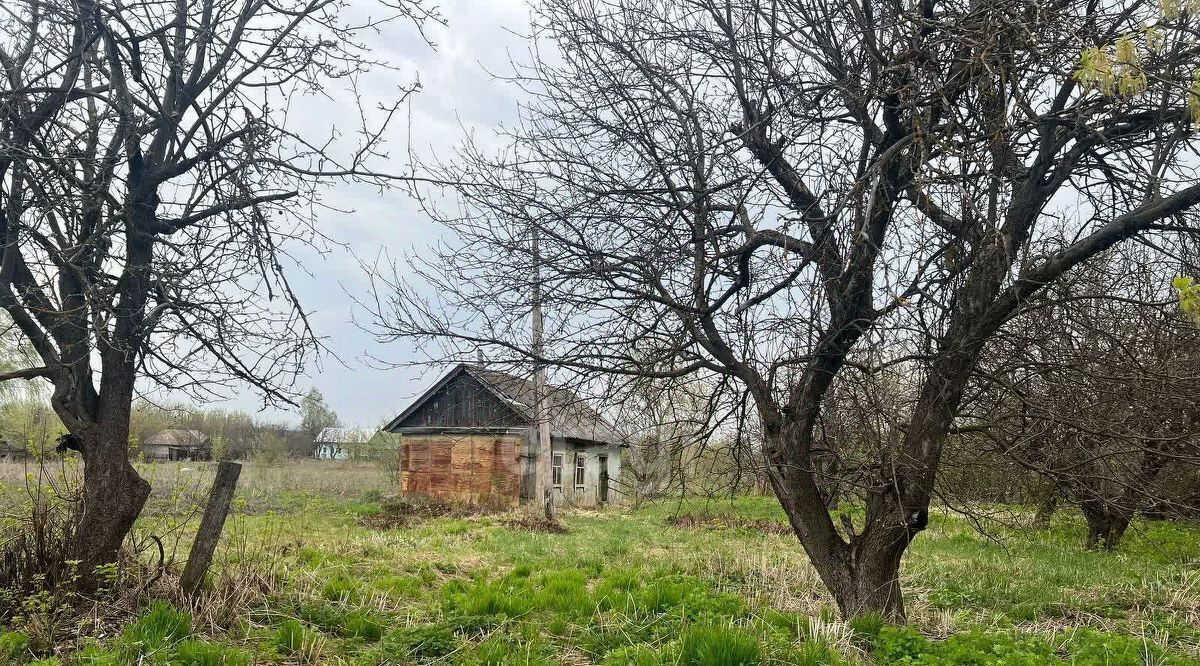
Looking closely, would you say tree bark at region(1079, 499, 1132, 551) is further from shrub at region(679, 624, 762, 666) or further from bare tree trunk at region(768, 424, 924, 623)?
shrub at region(679, 624, 762, 666)

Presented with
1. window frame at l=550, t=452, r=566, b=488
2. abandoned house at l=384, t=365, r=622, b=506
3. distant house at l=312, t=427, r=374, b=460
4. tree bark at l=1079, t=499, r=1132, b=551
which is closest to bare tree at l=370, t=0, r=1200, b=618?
tree bark at l=1079, t=499, r=1132, b=551

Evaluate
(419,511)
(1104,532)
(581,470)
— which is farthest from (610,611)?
(581,470)

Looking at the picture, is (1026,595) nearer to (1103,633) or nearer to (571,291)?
(1103,633)

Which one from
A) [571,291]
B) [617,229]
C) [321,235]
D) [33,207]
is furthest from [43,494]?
[617,229]

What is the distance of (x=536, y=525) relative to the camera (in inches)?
676

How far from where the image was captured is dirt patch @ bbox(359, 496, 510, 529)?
1755 cm

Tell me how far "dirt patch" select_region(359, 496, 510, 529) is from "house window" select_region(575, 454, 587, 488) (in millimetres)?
6159

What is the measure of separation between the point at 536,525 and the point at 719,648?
13.1 metres

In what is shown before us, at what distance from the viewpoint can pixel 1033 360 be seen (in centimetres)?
569

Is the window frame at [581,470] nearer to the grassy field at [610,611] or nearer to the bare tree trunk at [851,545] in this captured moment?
the grassy field at [610,611]

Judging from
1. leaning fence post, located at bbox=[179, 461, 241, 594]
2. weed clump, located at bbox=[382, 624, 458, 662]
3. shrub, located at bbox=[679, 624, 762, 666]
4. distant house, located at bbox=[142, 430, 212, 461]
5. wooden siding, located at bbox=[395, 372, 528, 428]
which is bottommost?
weed clump, located at bbox=[382, 624, 458, 662]

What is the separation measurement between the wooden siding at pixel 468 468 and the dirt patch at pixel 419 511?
2.77 feet

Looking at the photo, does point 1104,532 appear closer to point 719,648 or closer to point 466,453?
point 719,648

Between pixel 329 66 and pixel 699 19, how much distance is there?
3127 mm
